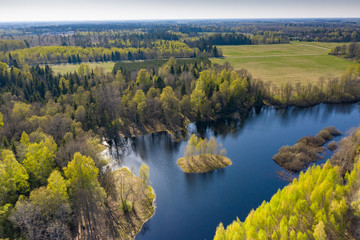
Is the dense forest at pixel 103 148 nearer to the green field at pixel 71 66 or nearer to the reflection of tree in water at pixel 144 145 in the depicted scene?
the reflection of tree in water at pixel 144 145

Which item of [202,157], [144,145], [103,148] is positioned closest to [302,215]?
[202,157]

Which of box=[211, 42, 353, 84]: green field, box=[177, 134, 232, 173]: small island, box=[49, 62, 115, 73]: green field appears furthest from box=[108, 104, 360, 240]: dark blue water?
box=[49, 62, 115, 73]: green field

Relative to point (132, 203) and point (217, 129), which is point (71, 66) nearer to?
point (217, 129)

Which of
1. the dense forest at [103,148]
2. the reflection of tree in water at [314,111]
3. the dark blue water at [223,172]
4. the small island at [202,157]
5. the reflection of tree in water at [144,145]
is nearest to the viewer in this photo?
the dense forest at [103,148]

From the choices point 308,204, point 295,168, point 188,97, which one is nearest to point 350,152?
point 295,168

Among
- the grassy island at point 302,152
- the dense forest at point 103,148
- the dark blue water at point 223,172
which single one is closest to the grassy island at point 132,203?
the dense forest at point 103,148

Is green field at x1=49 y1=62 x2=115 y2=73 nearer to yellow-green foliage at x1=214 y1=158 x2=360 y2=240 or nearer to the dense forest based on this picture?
the dense forest
